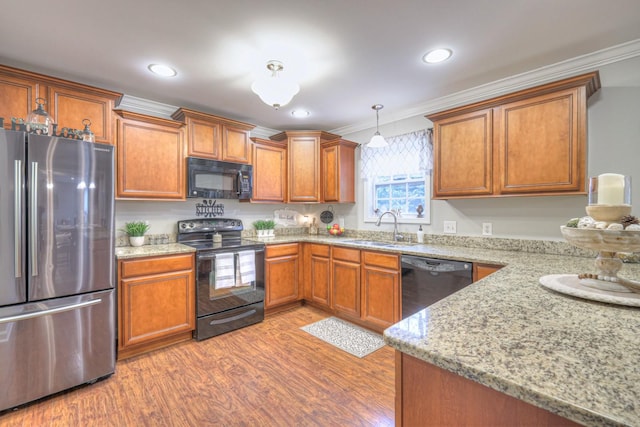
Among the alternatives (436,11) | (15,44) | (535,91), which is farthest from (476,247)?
(15,44)

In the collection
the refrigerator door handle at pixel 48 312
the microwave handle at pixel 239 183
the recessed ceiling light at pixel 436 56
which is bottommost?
the refrigerator door handle at pixel 48 312

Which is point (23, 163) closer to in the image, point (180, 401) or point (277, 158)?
point (180, 401)

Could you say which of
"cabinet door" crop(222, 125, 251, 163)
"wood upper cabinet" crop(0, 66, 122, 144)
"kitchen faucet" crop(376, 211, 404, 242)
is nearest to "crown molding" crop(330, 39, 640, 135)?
"kitchen faucet" crop(376, 211, 404, 242)

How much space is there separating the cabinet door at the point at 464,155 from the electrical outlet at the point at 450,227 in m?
0.39

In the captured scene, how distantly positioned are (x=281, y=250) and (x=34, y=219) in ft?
6.95

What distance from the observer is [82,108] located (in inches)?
91.7

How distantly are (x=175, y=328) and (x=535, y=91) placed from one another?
3.56 meters

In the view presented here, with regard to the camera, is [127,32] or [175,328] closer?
[127,32]

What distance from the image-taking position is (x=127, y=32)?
6.05ft

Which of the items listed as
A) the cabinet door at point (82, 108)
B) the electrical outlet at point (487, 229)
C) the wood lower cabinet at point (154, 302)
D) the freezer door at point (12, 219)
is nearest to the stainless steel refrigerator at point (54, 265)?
the freezer door at point (12, 219)

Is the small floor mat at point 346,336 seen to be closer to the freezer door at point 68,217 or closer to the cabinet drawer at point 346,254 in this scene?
the cabinet drawer at point 346,254

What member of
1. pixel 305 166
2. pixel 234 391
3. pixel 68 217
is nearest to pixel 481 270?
pixel 234 391

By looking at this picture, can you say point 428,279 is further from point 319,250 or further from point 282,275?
point 282,275

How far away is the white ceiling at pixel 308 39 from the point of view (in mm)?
1633
